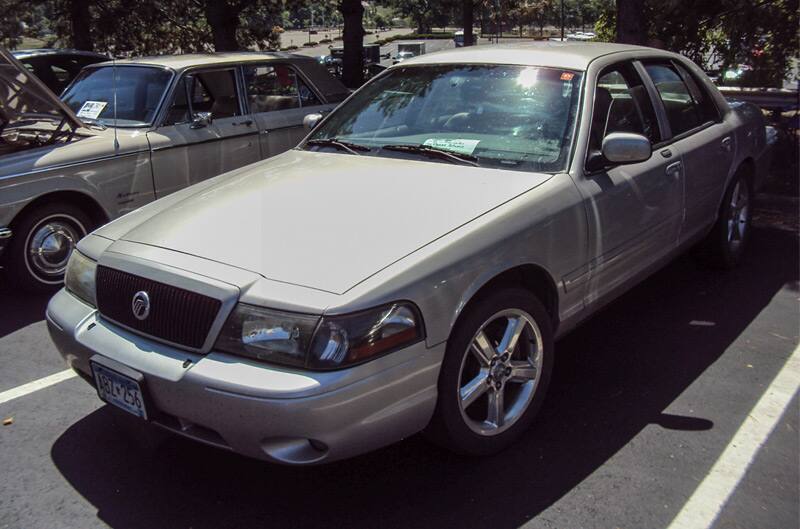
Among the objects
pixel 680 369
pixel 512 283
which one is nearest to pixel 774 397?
pixel 680 369

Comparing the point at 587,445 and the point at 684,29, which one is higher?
the point at 684,29

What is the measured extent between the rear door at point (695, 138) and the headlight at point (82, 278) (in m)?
3.34

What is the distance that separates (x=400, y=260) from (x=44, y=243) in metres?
3.79

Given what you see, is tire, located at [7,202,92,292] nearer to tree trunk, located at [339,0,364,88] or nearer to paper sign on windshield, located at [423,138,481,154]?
paper sign on windshield, located at [423,138,481,154]

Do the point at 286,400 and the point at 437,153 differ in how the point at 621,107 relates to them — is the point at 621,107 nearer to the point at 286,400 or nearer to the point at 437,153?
the point at 437,153

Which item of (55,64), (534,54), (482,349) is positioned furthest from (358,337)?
(55,64)

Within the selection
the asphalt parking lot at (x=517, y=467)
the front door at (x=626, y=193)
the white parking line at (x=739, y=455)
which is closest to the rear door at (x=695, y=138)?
the front door at (x=626, y=193)

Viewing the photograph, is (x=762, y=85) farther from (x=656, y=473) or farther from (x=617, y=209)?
(x=656, y=473)

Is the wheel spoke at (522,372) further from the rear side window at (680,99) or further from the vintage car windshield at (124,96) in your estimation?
the vintage car windshield at (124,96)

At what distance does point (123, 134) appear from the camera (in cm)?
584

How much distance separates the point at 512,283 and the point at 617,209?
Answer: 88 cm

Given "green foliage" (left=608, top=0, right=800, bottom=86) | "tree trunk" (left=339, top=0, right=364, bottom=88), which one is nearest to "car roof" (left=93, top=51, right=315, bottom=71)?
"green foliage" (left=608, top=0, right=800, bottom=86)

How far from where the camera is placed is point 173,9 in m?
22.7

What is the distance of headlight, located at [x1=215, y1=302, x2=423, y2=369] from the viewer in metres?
2.50
